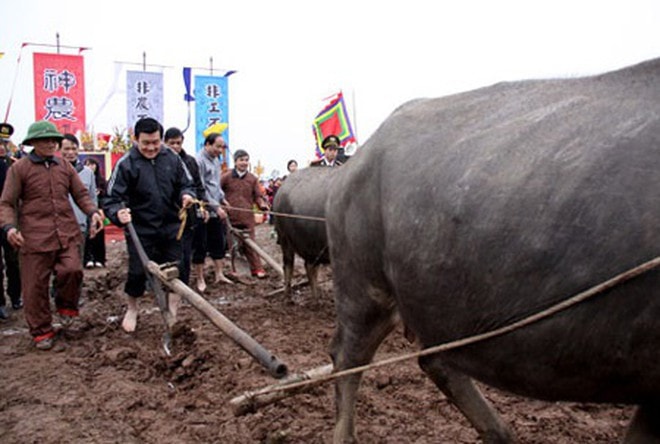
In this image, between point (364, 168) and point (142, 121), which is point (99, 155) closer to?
point (142, 121)

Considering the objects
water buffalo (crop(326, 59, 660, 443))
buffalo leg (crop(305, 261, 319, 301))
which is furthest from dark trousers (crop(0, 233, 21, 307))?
water buffalo (crop(326, 59, 660, 443))

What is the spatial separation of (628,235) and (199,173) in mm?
6109

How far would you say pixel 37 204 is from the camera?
5.23 m

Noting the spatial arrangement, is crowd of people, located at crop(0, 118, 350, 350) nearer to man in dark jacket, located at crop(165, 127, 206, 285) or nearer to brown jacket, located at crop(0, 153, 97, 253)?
brown jacket, located at crop(0, 153, 97, 253)

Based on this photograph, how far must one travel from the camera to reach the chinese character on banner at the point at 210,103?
16.8m

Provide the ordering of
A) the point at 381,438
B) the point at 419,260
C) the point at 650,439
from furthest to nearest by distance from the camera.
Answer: the point at 381,438
the point at 419,260
the point at 650,439

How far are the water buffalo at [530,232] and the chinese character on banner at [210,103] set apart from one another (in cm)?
1499

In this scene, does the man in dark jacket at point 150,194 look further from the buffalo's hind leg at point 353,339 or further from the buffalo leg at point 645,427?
the buffalo leg at point 645,427

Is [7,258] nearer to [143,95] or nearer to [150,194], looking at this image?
[150,194]

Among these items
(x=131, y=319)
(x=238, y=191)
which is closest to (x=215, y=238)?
(x=238, y=191)

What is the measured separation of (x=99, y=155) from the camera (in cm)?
1611

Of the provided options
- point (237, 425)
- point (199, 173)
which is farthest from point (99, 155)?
point (237, 425)

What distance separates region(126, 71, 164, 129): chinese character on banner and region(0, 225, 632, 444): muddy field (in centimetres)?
1127

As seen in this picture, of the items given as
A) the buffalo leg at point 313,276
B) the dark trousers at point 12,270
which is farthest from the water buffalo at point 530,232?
the dark trousers at point 12,270
